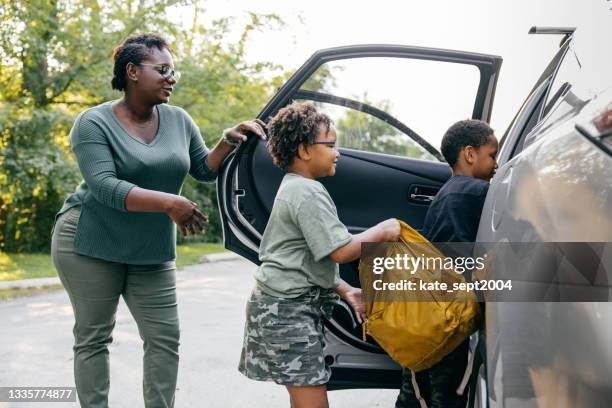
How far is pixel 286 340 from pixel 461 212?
2.61 feet

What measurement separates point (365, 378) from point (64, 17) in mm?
11863

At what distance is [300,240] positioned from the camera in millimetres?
2570

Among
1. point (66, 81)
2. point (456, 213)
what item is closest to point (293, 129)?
point (456, 213)

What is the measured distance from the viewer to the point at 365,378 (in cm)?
310

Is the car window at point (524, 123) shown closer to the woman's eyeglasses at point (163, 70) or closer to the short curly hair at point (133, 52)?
the woman's eyeglasses at point (163, 70)

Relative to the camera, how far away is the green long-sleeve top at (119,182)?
289cm

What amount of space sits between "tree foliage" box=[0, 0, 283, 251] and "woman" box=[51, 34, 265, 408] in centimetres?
961

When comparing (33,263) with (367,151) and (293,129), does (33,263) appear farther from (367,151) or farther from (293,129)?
(293,129)

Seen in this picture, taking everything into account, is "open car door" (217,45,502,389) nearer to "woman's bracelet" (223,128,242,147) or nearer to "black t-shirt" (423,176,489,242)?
"woman's bracelet" (223,128,242,147)

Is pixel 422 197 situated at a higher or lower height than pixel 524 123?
lower

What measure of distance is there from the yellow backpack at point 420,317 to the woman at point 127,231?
0.95m

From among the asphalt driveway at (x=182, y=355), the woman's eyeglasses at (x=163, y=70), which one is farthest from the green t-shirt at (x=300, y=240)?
the asphalt driveway at (x=182, y=355)

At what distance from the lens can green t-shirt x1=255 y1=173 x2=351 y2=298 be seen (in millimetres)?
2471

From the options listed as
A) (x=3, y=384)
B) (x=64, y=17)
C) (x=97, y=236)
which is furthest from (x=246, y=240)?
(x=64, y=17)
